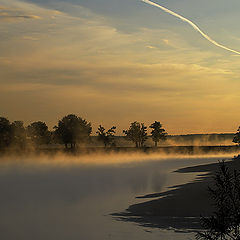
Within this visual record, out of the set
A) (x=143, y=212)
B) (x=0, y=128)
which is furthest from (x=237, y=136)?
(x=143, y=212)

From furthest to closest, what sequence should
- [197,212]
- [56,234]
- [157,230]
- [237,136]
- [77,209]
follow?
[237,136], [77,209], [197,212], [56,234], [157,230]

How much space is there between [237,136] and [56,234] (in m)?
156

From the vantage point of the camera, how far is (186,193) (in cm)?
3784

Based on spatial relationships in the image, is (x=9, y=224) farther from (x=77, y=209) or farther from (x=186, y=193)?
(x=186, y=193)

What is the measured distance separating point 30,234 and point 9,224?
12.3 feet

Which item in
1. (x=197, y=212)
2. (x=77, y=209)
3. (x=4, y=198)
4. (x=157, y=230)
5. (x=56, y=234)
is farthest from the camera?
(x=4, y=198)

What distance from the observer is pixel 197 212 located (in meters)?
28.8

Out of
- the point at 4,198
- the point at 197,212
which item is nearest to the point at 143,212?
the point at 197,212

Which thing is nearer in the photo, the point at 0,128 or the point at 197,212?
the point at 197,212

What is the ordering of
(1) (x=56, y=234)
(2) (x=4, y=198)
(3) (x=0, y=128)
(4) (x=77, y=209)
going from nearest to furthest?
(1) (x=56, y=234), (4) (x=77, y=209), (2) (x=4, y=198), (3) (x=0, y=128)

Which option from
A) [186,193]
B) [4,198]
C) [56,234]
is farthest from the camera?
[4,198]

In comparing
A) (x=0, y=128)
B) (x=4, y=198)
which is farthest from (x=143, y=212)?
(x=0, y=128)

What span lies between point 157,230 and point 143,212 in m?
6.18

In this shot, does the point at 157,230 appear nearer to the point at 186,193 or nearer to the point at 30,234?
the point at 30,234
